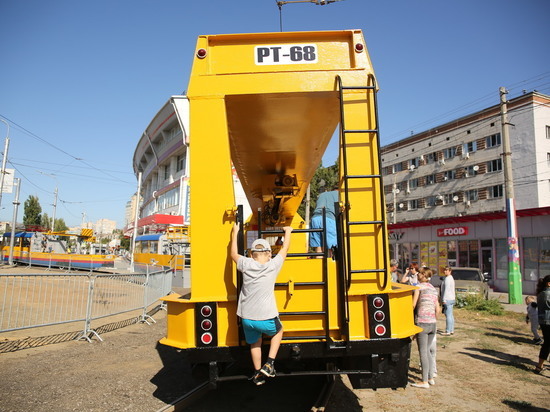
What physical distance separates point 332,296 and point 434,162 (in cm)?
3749

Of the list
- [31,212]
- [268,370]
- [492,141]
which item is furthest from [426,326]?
[31,212]

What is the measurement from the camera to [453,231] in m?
26.9

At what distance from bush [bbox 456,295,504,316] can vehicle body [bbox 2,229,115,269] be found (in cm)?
2351

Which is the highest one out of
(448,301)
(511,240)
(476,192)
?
(476,192)

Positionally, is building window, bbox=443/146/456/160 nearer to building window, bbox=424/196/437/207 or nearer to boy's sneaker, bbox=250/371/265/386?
building window, bbox=424/196/437/207

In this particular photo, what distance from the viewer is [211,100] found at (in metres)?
3.54

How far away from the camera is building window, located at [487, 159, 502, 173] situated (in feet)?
101

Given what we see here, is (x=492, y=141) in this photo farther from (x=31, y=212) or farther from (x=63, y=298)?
(x=31, y=212)

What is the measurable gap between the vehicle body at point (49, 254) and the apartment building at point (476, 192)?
77.7ft

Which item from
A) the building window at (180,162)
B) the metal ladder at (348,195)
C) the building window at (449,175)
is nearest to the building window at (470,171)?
the building window at (449,175)

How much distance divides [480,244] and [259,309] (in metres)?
26.1

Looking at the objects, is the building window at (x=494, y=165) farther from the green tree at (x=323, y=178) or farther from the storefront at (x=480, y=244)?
the green tree at (x=323, y=178)

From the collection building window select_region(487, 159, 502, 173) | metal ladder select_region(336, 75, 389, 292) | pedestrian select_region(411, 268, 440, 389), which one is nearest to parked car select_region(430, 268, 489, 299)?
pedestrian select_region(411, 268, 440, 389)

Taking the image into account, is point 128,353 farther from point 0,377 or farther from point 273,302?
point 273,302
